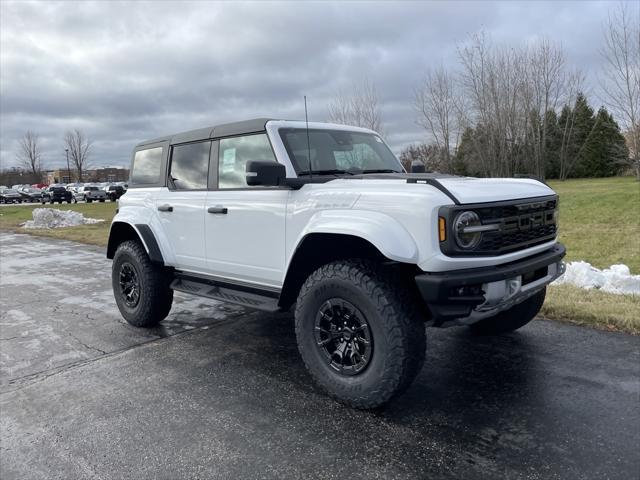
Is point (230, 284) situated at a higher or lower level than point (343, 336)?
higher

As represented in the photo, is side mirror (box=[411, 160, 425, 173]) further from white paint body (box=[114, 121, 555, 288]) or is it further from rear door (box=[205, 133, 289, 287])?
rear door (box=[205, 133, 289, 287])

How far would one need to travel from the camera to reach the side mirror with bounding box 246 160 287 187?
3.24 metres

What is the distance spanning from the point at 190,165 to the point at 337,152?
149 centimetres

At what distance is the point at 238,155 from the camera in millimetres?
4242

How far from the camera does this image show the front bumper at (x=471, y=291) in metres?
2.82

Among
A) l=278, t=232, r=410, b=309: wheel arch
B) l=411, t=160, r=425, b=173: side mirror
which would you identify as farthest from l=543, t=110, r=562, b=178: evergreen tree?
l=278, t=232, r=410, b=309: wheel arch

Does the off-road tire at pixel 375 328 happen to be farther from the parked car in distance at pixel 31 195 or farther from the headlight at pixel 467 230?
the parked car in distance at pixel 31 195

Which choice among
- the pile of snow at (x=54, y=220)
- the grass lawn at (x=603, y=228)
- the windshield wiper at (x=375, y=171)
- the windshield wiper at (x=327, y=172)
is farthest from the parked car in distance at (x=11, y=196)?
the windshield wiper at (x=327, y=172)

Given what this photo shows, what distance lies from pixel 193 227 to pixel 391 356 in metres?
2.37

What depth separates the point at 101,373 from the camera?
397 centimetres

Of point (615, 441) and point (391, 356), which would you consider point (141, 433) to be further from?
point (615, 441)

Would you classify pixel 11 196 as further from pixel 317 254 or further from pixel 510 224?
pixel 510 224

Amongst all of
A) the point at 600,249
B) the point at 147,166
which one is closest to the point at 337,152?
the point at 147,166

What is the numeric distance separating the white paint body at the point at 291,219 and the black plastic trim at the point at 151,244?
5 cm
